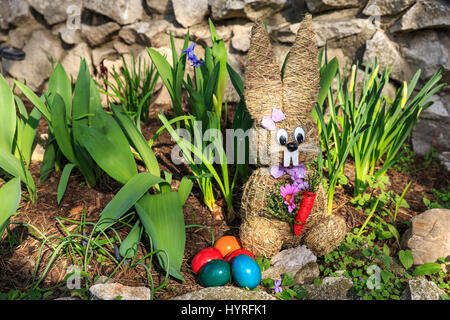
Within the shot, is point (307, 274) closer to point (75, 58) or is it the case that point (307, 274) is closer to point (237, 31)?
point (237, 31)

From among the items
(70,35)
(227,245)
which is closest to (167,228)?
(227,245)

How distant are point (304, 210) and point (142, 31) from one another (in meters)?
1.93

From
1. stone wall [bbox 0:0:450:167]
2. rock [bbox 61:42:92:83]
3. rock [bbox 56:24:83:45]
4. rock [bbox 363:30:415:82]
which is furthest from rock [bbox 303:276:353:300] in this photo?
rock [bbox 56:24:83:45]

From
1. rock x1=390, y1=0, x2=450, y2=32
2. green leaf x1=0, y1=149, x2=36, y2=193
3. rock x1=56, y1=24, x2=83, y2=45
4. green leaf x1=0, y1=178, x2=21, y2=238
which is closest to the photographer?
green leaf x1=0, y1=178, x2=21, y2=238

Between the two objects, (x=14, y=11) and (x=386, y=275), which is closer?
(x=386, y=275)

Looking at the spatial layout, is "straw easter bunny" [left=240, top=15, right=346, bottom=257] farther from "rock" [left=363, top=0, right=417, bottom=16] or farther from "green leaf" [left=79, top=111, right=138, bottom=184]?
"rock" [left=363, top=0, right=417, bottom=16]

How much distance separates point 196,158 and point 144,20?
5.24ft

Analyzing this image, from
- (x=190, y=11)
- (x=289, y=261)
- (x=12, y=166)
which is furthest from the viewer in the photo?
(x=190, y=11)

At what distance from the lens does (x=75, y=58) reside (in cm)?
297

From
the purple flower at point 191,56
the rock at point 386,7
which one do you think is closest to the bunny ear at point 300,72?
the purple flower at point 191,56

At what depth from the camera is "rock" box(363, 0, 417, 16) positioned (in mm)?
2266

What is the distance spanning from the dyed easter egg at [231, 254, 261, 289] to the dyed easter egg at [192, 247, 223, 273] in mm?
114
